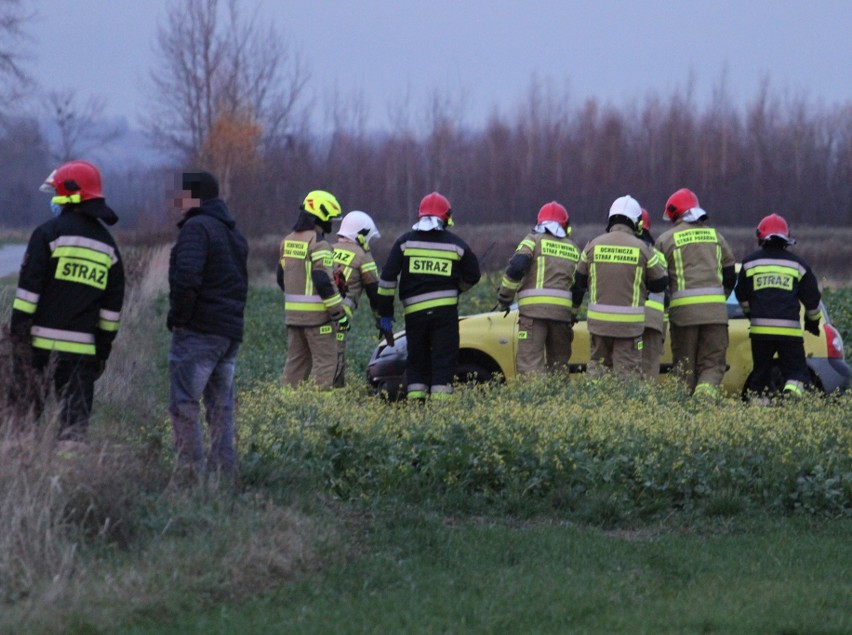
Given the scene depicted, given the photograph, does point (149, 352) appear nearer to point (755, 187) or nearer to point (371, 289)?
point (371, 289)

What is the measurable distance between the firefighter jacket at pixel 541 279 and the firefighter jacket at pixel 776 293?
1.68m

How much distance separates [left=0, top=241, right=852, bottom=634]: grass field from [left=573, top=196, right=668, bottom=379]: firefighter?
102 centimetres

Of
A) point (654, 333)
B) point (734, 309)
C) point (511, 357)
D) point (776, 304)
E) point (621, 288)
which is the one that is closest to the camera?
point (621, 288)

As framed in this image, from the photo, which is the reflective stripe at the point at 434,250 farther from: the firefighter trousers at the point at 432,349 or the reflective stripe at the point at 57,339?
the reflective stripe at the point at 57,339

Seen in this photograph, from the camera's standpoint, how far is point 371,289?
12219 mm

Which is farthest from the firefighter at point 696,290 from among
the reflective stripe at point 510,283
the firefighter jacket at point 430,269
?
the firefighter jacket at point 430,269

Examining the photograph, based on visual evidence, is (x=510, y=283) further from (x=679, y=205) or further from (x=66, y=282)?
(x=66, y=282)

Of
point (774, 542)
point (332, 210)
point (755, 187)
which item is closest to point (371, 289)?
point (332, 210)

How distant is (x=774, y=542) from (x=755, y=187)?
166 ft

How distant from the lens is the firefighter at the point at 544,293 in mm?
11766

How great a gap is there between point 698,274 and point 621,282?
816 mm

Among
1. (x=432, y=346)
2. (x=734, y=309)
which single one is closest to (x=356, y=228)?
(x=432, y=346)

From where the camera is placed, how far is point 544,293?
11789mm

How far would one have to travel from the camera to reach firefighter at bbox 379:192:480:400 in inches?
435
